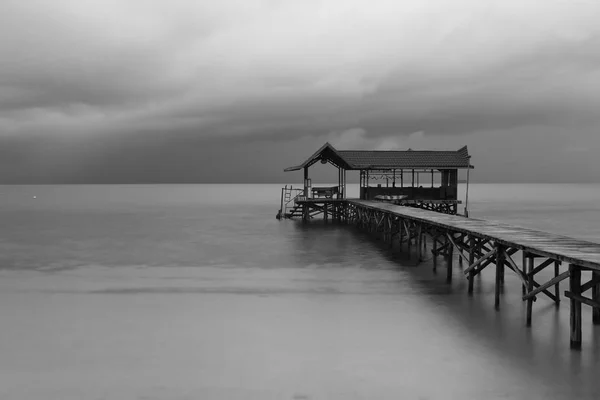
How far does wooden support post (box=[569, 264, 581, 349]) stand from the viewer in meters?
8.12

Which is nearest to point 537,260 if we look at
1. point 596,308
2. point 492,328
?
point 596,308

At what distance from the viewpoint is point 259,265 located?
1830cm

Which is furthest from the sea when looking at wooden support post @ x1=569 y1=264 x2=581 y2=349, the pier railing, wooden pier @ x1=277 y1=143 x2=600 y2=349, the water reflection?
the pier railing

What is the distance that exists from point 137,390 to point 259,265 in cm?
1123

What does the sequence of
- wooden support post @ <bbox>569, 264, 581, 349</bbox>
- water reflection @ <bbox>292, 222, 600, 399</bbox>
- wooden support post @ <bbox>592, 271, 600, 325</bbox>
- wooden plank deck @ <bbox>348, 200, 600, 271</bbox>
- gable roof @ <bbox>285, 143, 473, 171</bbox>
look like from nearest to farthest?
1. water reflection @ <bbox>292, 222, 600, 399</bbox>
2. wooden support post @ <bbox>569, 264, 581, 349</bbox>
3. wooden plank deck @ <bbox>348, 200, 600, 271</bbox>
4. wooden support post @ <bbox>592, 271, 600, 325</bbox>
5. gable roof @ <bbox>285, 143, 473, 171</bbox>

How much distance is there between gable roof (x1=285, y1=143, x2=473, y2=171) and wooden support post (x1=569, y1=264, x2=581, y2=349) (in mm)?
22949

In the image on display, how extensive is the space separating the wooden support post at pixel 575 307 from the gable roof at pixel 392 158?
75.3 ft

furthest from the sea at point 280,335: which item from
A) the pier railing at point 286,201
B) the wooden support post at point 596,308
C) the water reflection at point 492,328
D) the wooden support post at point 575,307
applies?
the pier railing at point 286,201

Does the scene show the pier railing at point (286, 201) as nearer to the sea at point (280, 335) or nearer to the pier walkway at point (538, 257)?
the sea at point (280, 335)

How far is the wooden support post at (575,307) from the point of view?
26.6 ft

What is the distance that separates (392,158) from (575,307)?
25.1 meters

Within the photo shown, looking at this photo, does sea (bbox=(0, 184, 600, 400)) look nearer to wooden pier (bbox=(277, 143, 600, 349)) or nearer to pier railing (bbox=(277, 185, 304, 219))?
wooden pier (bbox=(277, 143, 600, 349))

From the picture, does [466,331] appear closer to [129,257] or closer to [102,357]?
[102,357]

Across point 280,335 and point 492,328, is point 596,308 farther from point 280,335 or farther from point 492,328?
point 280,335
